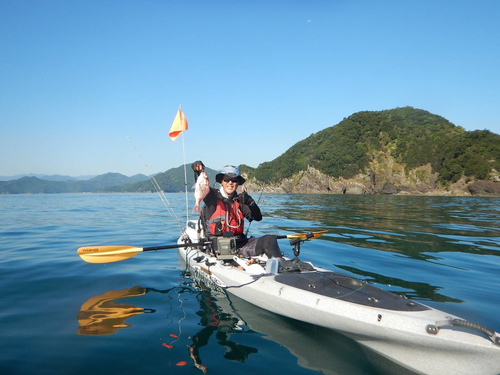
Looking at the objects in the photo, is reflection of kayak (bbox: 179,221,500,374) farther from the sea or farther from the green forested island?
the green forested island

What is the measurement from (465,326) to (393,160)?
109 metres

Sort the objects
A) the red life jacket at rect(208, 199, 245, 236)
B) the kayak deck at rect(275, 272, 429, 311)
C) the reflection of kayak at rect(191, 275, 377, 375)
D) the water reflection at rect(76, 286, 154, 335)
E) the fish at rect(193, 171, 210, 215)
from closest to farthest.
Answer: the reflection of kayak at rect(191, 275, 377, 375)
the kayak deck at rect(275, 272, 429, 311)
the water reflection at rect(76, 286, 154, 335)
the fish at rect(193, 171, 210, 215)
the red life jacket at rect(208, 199, 245, 236)

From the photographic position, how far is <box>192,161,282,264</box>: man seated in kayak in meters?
6.27

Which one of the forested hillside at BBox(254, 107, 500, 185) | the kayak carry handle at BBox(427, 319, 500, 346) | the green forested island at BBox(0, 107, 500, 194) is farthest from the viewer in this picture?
the forested hillside at BBox(254, 107, 500, 185)

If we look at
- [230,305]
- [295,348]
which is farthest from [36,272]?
[295,348]

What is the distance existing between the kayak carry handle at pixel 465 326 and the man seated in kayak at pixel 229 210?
3.44 metres

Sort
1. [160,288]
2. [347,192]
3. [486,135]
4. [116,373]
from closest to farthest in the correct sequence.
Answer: [116,373] < [160,288] < [486,135] < [347,192]

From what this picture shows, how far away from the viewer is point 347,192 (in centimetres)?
9412

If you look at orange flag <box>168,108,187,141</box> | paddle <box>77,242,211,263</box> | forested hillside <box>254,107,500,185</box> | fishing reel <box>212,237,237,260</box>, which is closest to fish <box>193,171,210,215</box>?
fishing reel <box>212,237,237,260</box>

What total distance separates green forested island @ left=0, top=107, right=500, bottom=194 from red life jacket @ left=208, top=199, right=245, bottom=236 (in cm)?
6416

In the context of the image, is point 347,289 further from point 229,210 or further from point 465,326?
point 229,210

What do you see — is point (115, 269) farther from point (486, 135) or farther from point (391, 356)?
point (486, 135)

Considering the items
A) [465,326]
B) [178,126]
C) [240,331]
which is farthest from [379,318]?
[178,126]

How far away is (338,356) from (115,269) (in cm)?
608
